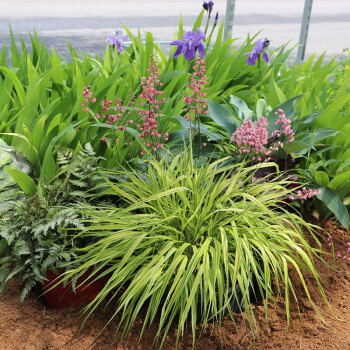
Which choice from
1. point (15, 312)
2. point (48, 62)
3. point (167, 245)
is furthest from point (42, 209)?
point (48, 62)

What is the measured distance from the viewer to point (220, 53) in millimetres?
3199

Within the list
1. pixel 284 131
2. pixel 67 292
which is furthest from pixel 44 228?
pixel 284 131

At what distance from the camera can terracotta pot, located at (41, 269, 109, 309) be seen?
1.66 metres

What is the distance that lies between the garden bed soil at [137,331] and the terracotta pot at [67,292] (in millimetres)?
27

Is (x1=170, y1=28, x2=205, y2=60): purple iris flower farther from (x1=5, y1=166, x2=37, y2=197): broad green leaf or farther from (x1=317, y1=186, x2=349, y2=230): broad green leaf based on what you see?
(x1=5, y1=166, x2=37, y2=197): broad green leaf

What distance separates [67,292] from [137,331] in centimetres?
27

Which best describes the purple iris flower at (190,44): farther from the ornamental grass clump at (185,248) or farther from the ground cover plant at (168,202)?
the ornamental grass clump at (185,248)

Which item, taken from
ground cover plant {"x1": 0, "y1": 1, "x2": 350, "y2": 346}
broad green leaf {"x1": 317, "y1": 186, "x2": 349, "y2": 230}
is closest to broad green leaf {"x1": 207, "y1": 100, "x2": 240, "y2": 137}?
ground cover plant {"x1": 0, "y1": 1, "x2": 350, "y2": 346}

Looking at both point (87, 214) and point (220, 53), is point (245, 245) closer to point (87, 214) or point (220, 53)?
point (87, 214)

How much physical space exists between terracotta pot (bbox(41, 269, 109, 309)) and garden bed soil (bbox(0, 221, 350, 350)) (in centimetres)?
3

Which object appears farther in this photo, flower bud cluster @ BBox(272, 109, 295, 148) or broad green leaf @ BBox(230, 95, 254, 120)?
broad green leaf @ BBox(230, 95, 254, 120)

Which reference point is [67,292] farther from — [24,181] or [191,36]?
[191,36]

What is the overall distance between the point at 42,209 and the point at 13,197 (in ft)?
0.66

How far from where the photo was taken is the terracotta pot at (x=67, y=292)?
5.44ft
